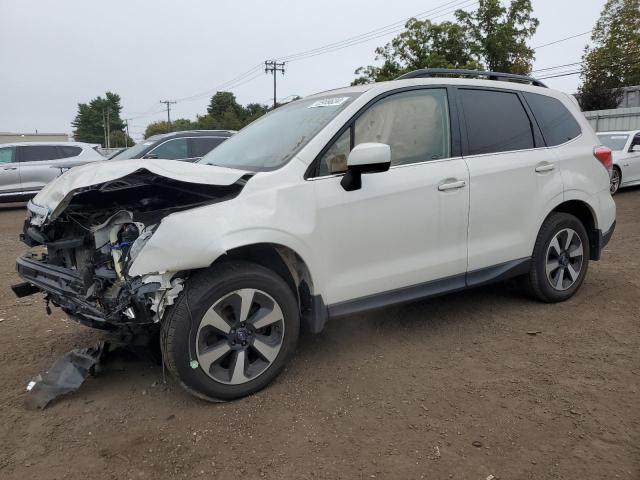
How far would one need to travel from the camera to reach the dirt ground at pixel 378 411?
2.40 m

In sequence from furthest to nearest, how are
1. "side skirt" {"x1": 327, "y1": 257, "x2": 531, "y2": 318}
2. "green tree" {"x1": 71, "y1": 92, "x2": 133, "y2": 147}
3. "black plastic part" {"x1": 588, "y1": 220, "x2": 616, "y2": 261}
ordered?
"green tree" {"x1": 71, "y1": 92, "x2": 133, "y2": 147} < "black plastic part" {"x1": 588, "y1": 220, "x2": 616, "y2": 261} < "side skirt" {"x1": 327, "y1": 257, "x2": 531, "y2": 318}

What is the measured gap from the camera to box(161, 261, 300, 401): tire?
8.90 ft

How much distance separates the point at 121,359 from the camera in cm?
353

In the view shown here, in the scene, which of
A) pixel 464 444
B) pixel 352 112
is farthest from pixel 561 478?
pixel 352 112

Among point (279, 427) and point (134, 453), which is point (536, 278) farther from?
point (134, 453)

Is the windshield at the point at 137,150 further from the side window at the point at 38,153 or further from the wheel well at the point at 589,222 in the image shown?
the wheel well at the point at 589,222

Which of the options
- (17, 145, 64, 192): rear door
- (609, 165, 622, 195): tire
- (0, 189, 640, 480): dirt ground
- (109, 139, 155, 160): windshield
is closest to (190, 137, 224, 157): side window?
(109, 139, 155, 160): windshield

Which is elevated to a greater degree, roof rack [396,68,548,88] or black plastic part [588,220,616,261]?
roof rack [396,68,548,88]

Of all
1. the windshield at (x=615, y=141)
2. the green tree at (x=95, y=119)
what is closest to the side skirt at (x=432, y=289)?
the windshield at (x=615, y=141)

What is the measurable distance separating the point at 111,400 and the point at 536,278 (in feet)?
10.8

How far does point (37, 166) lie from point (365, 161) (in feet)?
40.9

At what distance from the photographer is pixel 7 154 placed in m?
12.8

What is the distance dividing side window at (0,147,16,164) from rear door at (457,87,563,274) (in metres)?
12.6

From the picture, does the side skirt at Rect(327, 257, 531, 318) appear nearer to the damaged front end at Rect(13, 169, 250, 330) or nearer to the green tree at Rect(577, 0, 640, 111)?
the damaged front end at Rect(13, 169, 250, 330)
